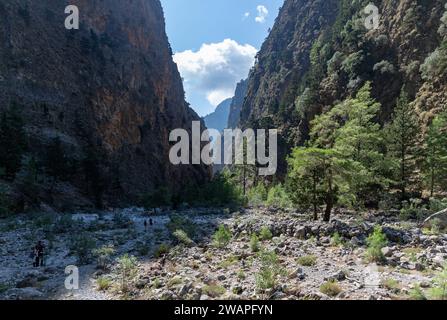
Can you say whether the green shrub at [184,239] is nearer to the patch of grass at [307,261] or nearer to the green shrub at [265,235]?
the green shrub at [265,235]

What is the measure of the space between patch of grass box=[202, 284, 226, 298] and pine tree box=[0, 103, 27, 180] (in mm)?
42033

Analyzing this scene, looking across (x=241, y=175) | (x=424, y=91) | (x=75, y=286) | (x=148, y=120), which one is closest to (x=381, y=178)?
(x=424, y=91)

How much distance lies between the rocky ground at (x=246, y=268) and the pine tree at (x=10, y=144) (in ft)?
80.6

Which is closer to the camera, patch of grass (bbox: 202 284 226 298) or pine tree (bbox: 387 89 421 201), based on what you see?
patch of grass (bbox: 202 284 226 298)

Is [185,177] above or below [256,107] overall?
below

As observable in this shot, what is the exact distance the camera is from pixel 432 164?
37.9 m

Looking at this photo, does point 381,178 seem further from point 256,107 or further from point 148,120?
point 256,107

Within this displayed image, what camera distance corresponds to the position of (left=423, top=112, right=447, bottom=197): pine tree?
37.3m

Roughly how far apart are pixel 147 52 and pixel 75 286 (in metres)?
105

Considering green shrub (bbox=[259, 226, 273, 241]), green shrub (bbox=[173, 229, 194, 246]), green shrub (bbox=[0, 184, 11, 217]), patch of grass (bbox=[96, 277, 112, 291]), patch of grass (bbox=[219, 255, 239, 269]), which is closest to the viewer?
patch of grass (bbox=[96, 277, 112, 291])

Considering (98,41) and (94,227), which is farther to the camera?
(98,41)

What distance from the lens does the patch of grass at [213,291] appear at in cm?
1200

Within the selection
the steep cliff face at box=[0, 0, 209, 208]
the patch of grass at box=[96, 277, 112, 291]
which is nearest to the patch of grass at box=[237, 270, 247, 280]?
the patch of grass at box=[96, 277, 112, 291]

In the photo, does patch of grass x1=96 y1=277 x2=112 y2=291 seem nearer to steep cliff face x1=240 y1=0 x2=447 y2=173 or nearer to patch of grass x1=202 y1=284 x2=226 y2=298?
patch of grass x1=202 y1=284 x2=226 y2=298
